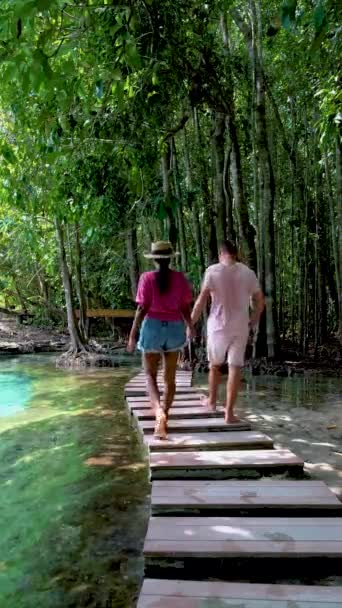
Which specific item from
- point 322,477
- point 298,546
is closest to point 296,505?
point 298,546

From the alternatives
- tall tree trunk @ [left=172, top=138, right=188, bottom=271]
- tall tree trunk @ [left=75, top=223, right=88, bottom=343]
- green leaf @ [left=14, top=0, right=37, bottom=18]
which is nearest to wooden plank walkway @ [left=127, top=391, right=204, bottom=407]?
green leaf @ [left=14, top=0, right=37, bottom=18]

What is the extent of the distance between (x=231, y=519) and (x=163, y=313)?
1838mm

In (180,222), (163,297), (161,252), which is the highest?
(180,222)

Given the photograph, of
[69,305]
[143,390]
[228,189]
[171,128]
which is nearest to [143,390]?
[143,390]

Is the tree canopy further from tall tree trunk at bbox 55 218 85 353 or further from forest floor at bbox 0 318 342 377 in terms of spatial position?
forest floor at bbox 0 318 342 377

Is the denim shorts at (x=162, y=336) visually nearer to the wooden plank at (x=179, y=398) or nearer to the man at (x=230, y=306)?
the man at (x=230, y=306)

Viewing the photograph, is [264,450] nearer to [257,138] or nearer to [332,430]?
[332,430]

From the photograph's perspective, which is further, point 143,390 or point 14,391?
point 14,391

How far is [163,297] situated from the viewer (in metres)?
4.42

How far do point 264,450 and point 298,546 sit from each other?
5.12ft

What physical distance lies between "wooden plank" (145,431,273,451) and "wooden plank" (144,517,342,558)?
133 centimetres

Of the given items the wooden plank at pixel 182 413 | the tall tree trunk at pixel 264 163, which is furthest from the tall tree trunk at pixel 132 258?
the wooden plank at pixel 182 413

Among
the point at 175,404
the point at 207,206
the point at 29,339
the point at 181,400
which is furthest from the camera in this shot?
the point at 29,339

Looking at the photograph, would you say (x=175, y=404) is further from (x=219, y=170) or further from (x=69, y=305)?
(x=69, y=305)
